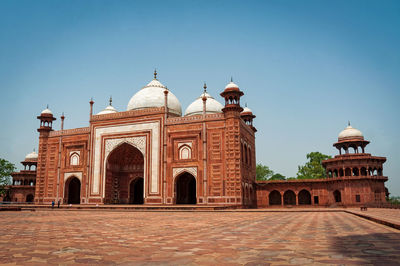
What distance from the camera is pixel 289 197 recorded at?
28938mm

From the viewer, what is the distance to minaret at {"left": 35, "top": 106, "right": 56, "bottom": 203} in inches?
1146

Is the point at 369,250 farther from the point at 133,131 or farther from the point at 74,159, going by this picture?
the point at 74,159

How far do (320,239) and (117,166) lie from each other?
25.1 meters

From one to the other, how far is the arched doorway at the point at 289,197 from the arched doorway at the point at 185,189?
8.16 metres

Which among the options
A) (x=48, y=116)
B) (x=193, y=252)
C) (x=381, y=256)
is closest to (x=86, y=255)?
(x=193, y=252)

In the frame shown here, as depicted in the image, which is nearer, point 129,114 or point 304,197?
point 129,114

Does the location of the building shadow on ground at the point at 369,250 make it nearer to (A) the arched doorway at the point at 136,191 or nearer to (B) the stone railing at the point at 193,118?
(B) the stone railing at the point at 193,118

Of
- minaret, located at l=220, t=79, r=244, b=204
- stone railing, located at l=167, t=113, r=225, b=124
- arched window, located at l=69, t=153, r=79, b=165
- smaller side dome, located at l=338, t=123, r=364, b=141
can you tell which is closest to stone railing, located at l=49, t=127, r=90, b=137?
arched window, located at l=69, t=153, r=79, b=165

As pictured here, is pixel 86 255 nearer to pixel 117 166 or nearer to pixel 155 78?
pixel 117 166

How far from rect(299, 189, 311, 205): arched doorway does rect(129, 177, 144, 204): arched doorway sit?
46.4 ft

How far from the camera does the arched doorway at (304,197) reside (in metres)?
28.5

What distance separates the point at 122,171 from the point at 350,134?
19.7 m

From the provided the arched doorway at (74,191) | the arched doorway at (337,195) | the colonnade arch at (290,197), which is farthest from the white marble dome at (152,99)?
the arched doorway at (337,195)

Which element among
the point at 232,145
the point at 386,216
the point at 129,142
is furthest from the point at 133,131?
the point at 386,216
